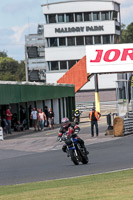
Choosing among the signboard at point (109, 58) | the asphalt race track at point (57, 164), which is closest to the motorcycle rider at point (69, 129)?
the asphalt race track at point (57, 164)

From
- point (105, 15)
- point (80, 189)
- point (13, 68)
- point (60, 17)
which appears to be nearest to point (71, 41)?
point (60, 17)

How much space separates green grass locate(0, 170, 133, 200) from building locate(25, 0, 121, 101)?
7536cm

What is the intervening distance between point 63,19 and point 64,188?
79525 mm

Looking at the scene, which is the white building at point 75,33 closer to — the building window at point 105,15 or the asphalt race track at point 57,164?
the building window at point 105,15

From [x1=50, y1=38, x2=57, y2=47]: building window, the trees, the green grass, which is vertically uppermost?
[x1=50, y1=38, x2=57, y2=47]: building window

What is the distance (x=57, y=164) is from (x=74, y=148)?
5.79 ft

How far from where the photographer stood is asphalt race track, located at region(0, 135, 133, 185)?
1725 centimetres

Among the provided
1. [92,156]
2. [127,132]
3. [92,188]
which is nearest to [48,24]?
[127,132]

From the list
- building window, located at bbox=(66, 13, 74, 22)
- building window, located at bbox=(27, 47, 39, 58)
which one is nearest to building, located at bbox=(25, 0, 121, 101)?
building window, located at bbox=(66, 13, 74, 22)

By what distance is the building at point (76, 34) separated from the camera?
90.6m

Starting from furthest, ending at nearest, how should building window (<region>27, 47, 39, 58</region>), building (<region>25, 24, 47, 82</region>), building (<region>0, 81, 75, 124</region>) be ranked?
1. building window (<region>27, 47, 39, 58</region>)
2. building (<region>25, 24, 47, 82</region>)
3. building (<region>0, 81, 75, 124</region>)

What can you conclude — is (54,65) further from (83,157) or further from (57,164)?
(83,157)

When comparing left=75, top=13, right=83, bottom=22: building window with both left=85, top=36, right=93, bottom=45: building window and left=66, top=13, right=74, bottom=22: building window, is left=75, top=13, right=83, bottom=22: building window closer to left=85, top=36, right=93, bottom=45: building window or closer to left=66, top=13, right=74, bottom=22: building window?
left=66, top=13, right=74, bottom=22: building window

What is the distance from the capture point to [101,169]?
18047mm
